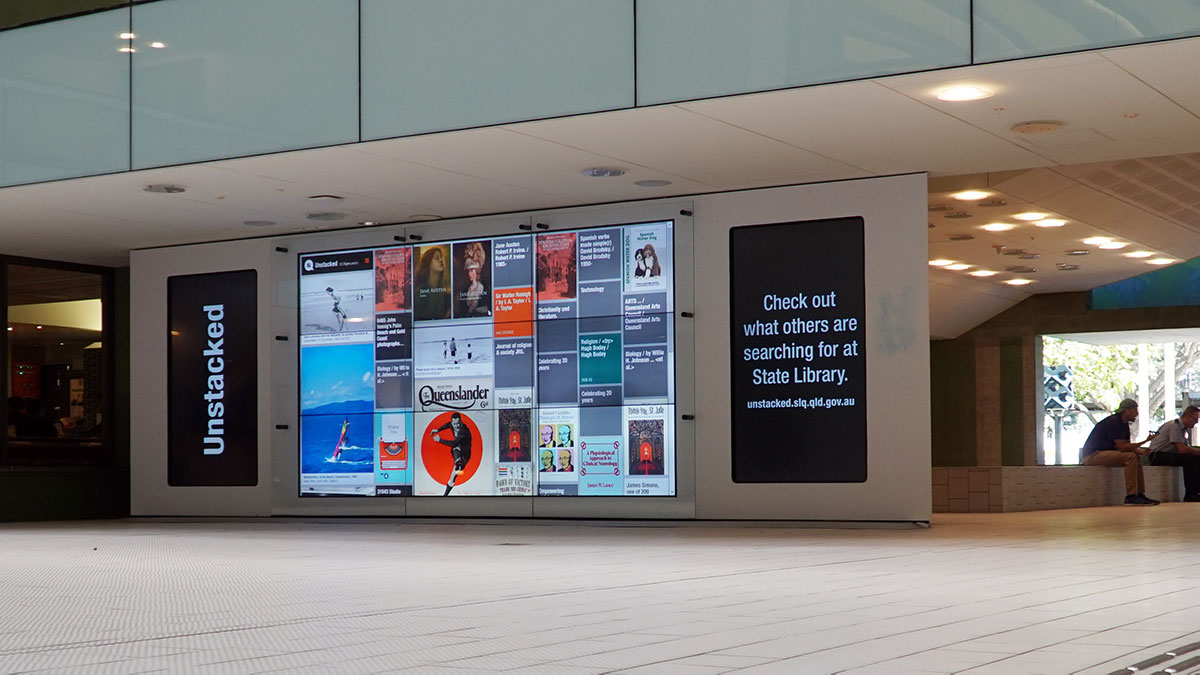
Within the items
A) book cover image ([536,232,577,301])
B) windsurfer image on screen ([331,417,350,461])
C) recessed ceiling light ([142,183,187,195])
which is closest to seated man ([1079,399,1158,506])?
book cover image ([536,232,577,301])

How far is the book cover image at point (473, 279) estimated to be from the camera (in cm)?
1309

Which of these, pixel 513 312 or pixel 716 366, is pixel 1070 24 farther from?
pixel 513 312

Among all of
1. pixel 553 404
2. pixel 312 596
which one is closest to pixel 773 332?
pixel 553 404

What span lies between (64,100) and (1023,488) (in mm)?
11381

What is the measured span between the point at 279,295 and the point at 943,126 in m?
7.45

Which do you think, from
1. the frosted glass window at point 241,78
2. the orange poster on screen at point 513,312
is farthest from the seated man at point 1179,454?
the frosted glass window at point 241,78

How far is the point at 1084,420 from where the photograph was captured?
4681cm

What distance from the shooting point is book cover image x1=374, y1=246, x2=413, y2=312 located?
1352 centimetres

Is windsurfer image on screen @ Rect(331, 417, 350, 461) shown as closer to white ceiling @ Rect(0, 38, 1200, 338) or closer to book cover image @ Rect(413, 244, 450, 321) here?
book cover image @ Rect(413, 244, 450, 321)

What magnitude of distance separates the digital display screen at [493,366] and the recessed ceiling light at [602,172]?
110 cm

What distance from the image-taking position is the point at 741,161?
35.6 feet

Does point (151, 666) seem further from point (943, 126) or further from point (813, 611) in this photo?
point (943, 126)

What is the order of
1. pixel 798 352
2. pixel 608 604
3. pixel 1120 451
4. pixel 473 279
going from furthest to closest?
1. pixel 1120 451
2. pixel 473 279
3. pixel 798 352
4. pixel 608 604

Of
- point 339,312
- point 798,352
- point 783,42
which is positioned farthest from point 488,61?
point 339,312
